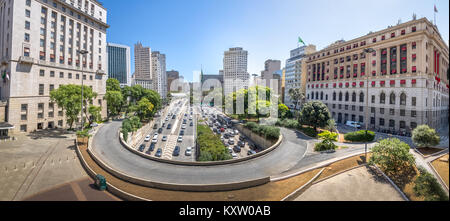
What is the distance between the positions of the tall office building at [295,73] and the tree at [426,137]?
57.5 m

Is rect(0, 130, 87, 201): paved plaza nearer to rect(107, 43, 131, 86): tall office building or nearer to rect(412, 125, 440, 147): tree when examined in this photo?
rect(412, 125, 440, 147): tree

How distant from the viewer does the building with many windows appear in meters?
36.2

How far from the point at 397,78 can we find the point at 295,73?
153ft

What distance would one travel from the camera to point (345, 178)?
1435 centimetres

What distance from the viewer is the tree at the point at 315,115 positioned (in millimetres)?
33000

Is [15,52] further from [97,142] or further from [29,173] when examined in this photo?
[29,173]

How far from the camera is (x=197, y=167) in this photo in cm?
1741

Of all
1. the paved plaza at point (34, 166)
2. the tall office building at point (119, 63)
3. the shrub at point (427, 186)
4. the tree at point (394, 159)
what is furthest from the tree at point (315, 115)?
the tall office building at point (119, 63)

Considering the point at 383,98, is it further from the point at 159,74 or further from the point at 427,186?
the point at 159,74

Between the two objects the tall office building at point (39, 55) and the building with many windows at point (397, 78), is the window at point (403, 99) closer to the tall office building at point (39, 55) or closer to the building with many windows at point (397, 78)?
the building with many windows at point (397, 78)

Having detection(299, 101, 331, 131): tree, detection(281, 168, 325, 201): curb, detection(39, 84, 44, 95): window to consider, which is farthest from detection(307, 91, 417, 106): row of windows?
detection(39, 84, 44, 95): window

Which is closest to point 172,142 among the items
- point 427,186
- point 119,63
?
point 427,186

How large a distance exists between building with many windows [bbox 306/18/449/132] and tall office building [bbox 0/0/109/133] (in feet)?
204

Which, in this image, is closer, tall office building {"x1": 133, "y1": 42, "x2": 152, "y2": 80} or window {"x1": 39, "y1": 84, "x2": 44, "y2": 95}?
window {"x1": 39, "y1": 84, "x2": 44, "y2": 95}
